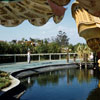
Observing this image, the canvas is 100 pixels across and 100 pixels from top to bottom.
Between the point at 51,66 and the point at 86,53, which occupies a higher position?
the point at 86,53

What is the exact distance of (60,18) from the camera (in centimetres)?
199

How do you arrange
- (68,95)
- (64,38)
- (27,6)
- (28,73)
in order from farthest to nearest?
(64,38)
(28,73)
(68,95)
(27,6)

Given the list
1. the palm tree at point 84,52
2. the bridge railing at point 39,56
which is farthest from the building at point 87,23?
the bridge railing at point 39,56

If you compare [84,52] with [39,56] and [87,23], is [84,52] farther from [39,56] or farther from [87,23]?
[87,23]

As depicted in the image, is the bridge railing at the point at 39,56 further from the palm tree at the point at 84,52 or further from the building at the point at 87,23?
the building at the point at 87,23

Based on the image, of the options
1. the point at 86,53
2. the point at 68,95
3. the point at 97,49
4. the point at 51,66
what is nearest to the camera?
the point at 97,49

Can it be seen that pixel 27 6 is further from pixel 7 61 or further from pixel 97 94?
pixel 7 61

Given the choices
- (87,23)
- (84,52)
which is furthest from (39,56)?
(87,23)

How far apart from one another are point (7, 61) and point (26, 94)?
8.30m

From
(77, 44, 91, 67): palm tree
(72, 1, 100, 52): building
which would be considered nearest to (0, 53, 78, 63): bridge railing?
(77, 44, 91, 67): palm tree

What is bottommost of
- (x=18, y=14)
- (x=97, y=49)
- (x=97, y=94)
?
(x=97, y=94)

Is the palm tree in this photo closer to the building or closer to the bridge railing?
the bridge railing

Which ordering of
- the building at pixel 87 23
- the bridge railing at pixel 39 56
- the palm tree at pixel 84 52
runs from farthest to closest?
1. the bridge railing at pixel 39 56
2. the palm tree at pixel 84 52
3. the building at pixel 87 23

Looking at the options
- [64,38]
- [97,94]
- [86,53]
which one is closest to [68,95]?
[97,94]
